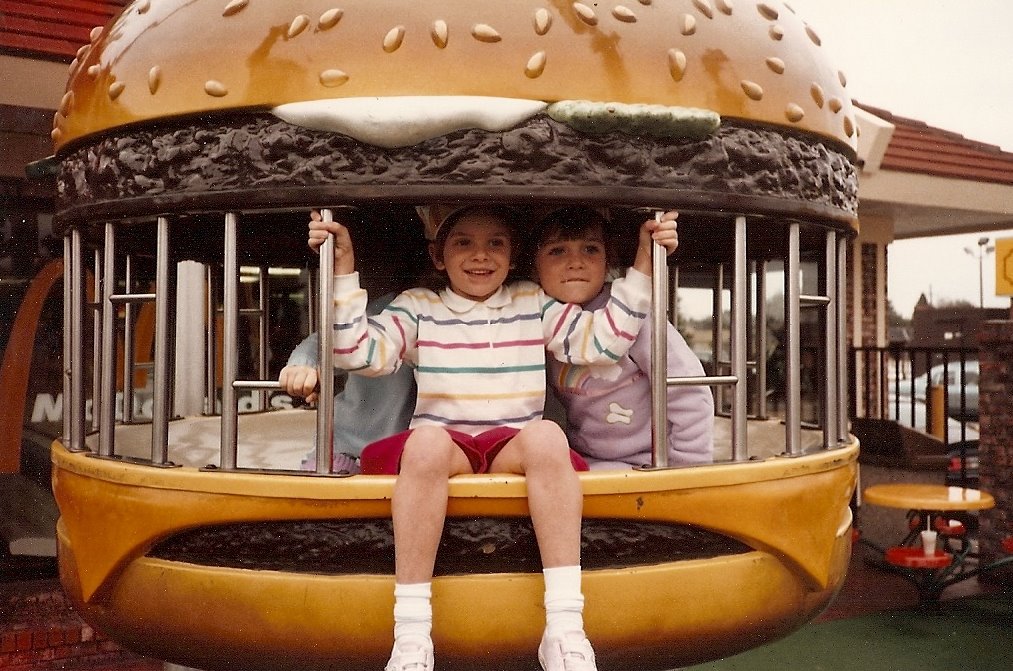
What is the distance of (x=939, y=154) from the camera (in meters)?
9.20

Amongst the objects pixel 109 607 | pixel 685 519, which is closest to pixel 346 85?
pixel 685 519

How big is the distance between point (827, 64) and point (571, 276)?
82 cm

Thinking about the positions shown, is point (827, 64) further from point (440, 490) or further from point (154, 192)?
point (154, 192)

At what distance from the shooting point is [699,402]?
95.3 inches

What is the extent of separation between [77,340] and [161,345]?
39 centimetres

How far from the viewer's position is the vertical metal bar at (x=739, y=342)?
6.47 feet

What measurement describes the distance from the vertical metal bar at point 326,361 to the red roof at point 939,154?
802cm

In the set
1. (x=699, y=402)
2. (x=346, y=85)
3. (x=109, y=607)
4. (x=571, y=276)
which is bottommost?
(x=109, y=607)

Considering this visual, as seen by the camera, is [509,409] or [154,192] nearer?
[154,192]

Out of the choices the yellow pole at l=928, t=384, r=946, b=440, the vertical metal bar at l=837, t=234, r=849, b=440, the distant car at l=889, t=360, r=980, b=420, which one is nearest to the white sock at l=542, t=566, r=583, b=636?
the vertical metal bar at l=837, t=234, r=849, b=440

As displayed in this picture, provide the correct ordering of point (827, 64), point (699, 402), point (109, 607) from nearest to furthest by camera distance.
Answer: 1. point (109, 607)
2. point (827, 64)
3. point (699, 402)

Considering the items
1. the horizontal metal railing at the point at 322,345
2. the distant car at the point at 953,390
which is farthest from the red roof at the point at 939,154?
the horizontal metal railing at the point at 322,345

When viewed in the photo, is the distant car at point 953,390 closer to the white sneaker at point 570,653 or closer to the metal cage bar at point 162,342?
the white sneaker at point 570,653

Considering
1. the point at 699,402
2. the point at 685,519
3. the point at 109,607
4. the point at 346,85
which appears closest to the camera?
the point at 346,85
